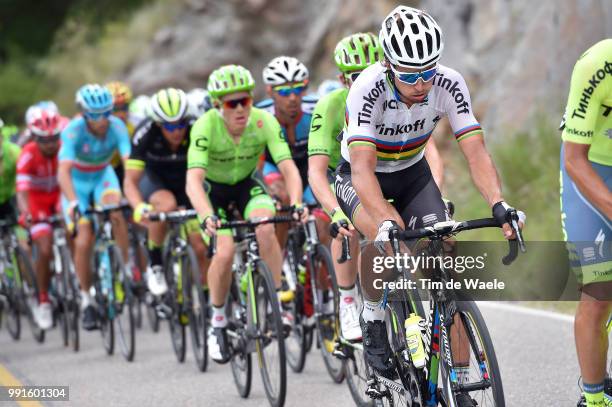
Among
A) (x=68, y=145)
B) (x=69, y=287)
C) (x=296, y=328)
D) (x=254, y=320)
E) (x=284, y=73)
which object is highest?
(x=284, y=73)

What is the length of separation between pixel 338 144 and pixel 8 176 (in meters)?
5.61

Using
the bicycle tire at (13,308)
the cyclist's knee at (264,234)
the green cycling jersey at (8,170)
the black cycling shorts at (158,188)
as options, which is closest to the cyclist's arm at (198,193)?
the cyclist's knee at (264,234)

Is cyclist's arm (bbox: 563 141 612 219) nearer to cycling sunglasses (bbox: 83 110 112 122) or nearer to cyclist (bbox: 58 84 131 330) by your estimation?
cyclist (bbox: 58 84 131 330)

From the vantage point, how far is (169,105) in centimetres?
969

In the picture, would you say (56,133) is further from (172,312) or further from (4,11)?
(4,11)

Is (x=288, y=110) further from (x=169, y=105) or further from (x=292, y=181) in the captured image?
(x=292, y=181)

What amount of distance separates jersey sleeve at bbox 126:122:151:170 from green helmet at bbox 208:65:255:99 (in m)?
1.95

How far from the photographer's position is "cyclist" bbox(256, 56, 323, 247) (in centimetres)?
933

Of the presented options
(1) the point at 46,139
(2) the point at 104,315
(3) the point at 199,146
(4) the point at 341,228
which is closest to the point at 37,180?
(1) the point at 46,139

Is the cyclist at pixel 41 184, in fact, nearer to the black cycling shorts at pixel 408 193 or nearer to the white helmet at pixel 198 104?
the white helmet at pixel 198 104

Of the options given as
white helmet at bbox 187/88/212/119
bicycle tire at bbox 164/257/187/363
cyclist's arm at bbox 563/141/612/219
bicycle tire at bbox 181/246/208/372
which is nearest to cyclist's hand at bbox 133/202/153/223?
bicycle tire at bbox 181/246/208/372

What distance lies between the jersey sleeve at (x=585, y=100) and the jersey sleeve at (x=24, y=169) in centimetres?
760

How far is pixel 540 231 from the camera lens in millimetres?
12453

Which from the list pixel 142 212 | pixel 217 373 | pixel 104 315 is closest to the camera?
pixel 217 373
